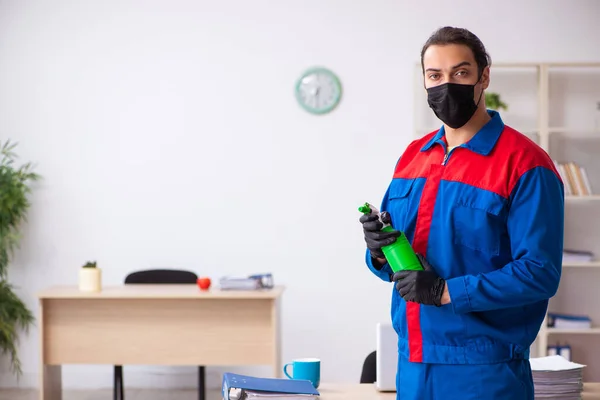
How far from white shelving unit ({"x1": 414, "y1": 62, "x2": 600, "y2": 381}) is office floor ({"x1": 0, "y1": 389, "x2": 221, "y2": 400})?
8.02 feet

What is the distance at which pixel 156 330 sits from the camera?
14.0ft

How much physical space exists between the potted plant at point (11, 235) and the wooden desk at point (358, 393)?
3.39 metres

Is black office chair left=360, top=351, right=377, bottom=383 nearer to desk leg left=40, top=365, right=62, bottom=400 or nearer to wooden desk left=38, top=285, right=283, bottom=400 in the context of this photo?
wooden desk left=38, top=285, right=283, bottom=400

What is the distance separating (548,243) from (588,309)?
4242 mm

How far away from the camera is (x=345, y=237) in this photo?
554 centimetres

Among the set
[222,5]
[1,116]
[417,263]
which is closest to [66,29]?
[1,116]

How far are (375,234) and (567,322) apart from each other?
3946 millimetres

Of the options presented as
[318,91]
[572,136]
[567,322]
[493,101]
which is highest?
[318,91]

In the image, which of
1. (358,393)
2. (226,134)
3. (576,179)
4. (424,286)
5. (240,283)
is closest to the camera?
(424,286)

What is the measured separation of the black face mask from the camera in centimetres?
172

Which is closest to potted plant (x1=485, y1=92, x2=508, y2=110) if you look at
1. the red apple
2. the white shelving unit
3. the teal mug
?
the white shelving unit

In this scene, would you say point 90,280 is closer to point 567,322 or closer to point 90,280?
point 90,280

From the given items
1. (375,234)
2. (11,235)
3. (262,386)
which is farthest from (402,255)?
(11,235)

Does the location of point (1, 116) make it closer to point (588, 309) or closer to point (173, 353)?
point (173, 353)
